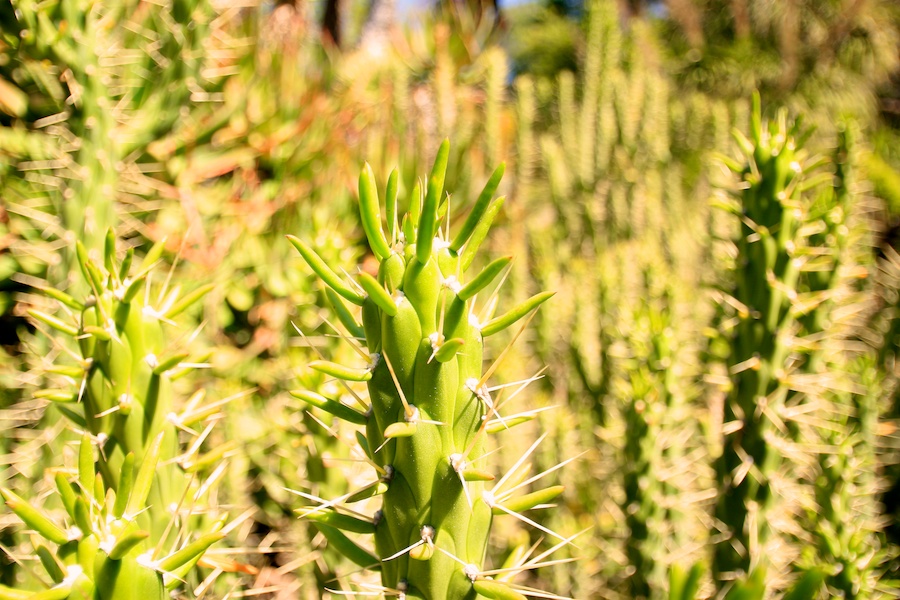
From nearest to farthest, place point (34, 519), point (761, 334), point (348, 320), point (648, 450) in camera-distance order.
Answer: point (34, 519) < point (348, 320) < point (761, 334) < point (648, 450)

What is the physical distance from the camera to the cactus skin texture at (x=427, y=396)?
2.87 feet

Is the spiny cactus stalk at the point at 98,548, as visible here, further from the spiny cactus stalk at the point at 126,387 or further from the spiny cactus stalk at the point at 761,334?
the spiny cactus stalk at the point at 761,334

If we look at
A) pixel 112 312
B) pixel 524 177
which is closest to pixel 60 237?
pixel 112 312

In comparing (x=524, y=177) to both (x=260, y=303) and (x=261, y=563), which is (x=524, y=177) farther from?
(x=261, y=563)

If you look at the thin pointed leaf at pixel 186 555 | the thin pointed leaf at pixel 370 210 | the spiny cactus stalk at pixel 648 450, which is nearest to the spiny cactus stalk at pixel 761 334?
the spiny cactus stalk at pixel 648 450

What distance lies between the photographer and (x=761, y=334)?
1.61m

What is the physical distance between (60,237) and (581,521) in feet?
6.52

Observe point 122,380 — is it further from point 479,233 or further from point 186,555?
point 479,233

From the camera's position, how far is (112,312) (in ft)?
3.50

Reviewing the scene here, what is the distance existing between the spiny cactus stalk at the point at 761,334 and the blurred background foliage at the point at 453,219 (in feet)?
0.21

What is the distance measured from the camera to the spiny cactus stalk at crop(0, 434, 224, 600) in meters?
0.81

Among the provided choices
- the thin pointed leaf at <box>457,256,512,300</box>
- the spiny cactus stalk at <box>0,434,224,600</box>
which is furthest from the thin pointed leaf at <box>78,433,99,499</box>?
the thin pointed leaf at <box>457,256,512,300</box>

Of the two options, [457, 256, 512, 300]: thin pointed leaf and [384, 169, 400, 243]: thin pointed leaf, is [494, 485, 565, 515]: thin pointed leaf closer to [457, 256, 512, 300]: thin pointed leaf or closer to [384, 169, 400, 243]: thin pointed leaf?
[457, 256, 512, 300]: thin pointed leaf

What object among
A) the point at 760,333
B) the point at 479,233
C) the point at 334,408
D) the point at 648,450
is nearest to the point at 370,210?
the point at 479,233
